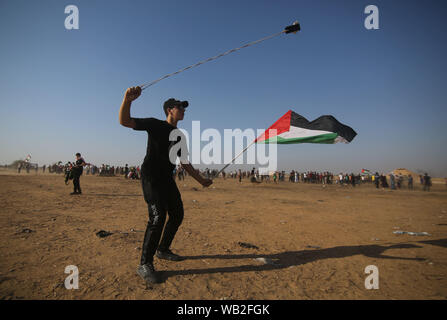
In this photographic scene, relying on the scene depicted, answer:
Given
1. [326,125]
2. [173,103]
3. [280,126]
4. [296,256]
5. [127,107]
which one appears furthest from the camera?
[280,126]

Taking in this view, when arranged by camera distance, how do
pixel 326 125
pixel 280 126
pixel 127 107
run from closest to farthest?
pixel 127 107 → pixel 326 125 → pixel 280 126

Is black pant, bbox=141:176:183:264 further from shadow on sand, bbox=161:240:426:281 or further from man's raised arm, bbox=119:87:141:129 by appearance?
man's raised arm, bbox=119:87:141:129

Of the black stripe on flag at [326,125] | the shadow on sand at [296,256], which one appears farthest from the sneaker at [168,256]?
the black stripe on flag at [326,125]

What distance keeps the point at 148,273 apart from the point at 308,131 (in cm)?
488

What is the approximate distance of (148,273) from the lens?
2514mm

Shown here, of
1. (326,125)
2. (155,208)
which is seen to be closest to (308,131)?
(326,125)

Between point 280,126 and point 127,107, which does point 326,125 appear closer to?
point 280,126

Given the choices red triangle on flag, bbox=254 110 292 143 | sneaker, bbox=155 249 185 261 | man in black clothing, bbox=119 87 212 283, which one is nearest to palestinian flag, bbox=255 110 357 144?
red triangle on flag, bbox=254 110 292 143

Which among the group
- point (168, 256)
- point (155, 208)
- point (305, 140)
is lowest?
point (168, 256)

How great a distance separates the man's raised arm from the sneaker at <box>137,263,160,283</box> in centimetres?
178

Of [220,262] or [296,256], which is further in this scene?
[296,256]

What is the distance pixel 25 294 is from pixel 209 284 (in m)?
1.94
